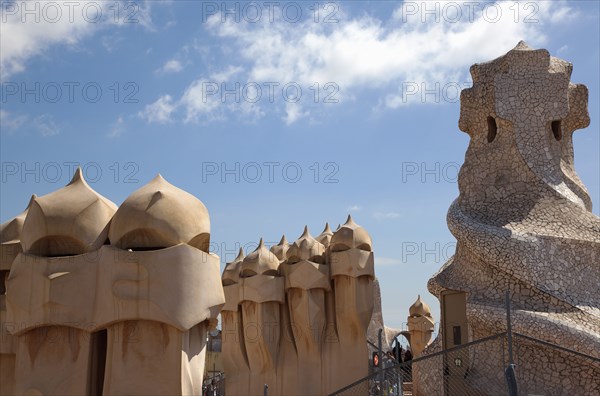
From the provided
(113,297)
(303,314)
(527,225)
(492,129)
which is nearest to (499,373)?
(527,225)

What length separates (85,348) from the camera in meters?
7.65

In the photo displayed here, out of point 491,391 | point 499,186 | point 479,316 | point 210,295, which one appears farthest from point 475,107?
point 210,295

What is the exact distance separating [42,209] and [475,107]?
27.1 feet

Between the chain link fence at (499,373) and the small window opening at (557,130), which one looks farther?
the small window opening at (557,130)

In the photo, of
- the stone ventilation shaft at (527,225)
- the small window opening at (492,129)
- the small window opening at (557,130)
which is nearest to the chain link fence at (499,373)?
the stone ventilation shaft at (527,225)

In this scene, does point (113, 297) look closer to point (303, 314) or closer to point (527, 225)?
point (527, 225)

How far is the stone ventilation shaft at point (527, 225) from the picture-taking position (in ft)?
34.7

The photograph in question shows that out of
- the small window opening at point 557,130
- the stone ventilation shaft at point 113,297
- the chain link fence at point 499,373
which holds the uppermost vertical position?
the small window opening at point 557,130

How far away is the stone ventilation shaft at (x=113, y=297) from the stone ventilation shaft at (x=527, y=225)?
17.4 feet

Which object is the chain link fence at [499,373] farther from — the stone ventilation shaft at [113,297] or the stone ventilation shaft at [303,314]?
the stone ventilation shaft at [113,297]

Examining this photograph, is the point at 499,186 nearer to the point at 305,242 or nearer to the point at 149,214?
the point at 305,242

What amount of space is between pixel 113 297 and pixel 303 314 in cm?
739

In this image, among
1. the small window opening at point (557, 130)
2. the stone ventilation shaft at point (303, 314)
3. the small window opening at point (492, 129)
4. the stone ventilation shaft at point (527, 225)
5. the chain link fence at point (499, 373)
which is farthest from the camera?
the stone ventilation shaft at point (303, 314)

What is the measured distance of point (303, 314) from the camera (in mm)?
14422
